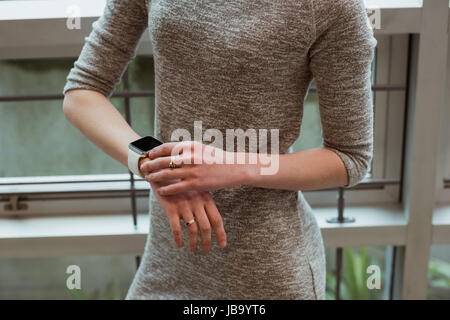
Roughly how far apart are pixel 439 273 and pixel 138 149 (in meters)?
1.26

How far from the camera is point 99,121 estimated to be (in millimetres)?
947

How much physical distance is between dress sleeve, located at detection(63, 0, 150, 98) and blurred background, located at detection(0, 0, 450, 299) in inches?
15.5

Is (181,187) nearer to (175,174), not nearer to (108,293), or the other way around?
(175,174)

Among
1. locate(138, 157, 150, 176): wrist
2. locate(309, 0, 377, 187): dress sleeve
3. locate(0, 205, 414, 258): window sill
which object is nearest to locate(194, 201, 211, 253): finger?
locate(138, 157, 150, 176): wrist

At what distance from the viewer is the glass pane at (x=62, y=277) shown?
1.75m

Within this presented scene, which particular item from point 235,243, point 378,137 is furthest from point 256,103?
point 378,137

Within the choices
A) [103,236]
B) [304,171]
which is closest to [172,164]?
[304,171]

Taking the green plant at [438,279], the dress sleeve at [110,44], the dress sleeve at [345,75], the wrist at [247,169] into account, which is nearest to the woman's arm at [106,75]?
the dress sleeve at [110,44]

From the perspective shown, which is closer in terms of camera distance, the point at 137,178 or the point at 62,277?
the point at 137,178

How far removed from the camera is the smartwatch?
2.88ft
